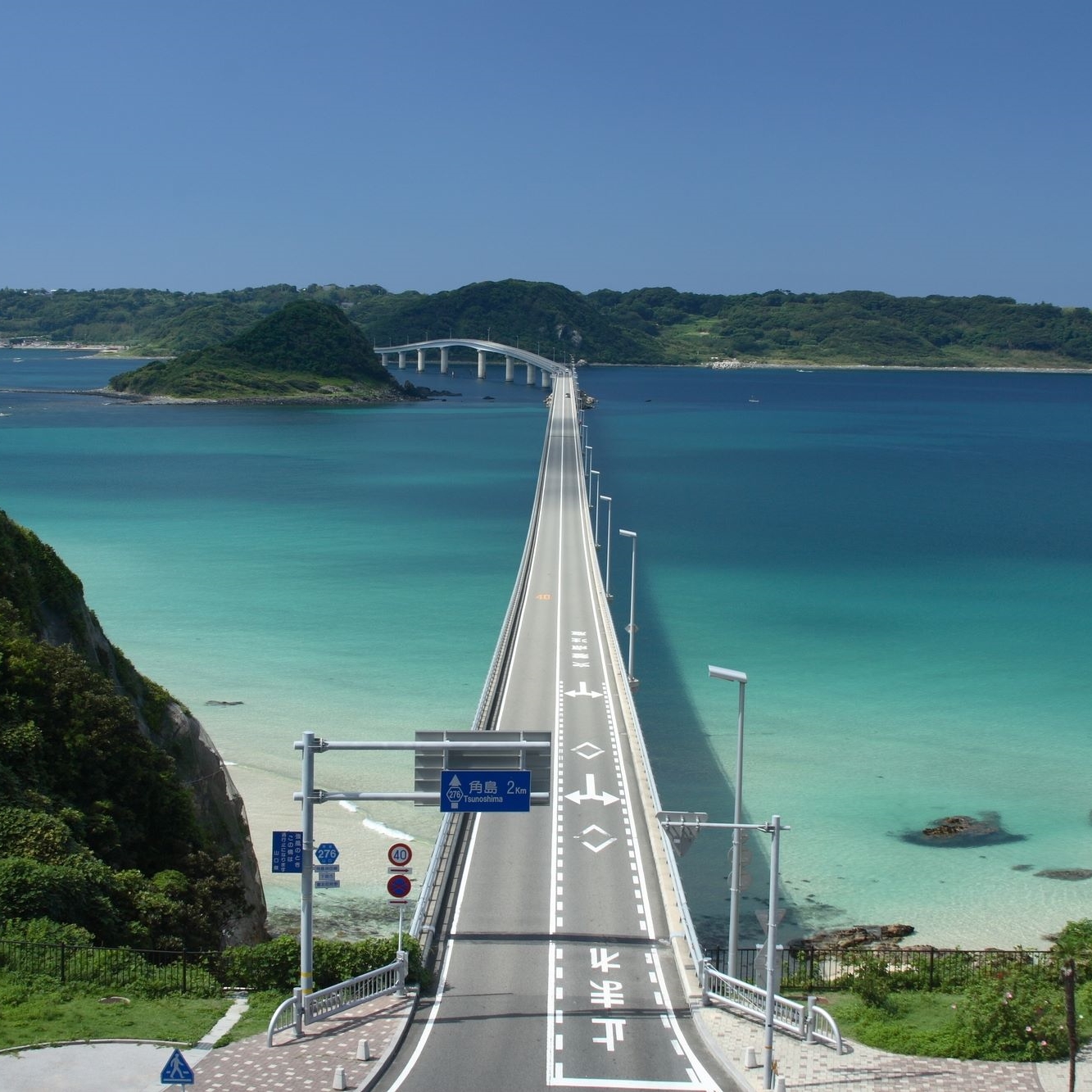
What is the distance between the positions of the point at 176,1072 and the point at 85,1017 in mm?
2975

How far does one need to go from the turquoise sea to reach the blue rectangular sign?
9.81m

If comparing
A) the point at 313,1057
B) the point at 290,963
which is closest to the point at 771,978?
the point at 313,1057

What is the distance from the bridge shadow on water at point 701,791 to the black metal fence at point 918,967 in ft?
5.23

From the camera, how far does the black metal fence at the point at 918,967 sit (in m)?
18.0

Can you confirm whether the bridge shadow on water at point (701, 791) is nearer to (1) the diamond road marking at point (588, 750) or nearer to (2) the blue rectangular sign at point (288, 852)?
(1) the diamond road marking at point (588, 750)

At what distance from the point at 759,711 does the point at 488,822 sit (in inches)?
713

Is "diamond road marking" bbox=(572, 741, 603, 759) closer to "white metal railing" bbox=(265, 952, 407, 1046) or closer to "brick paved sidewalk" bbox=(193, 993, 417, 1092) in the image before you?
"white metal railing" bbox=(265, 952, 407, 1046)

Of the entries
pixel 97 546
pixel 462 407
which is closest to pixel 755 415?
pixel 462 407

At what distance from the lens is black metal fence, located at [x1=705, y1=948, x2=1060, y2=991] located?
1803 centimetres

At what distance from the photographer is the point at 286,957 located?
17.1 metres

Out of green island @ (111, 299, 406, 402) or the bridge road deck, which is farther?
green island @ (111, 299, 406, 402)

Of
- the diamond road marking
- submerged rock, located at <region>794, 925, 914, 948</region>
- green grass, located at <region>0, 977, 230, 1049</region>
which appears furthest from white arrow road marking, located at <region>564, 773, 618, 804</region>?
green grass, located at <region>0, 977, 230, 1049</region>

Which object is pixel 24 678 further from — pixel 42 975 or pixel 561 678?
pixel 561 678

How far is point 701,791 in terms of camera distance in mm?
33031
